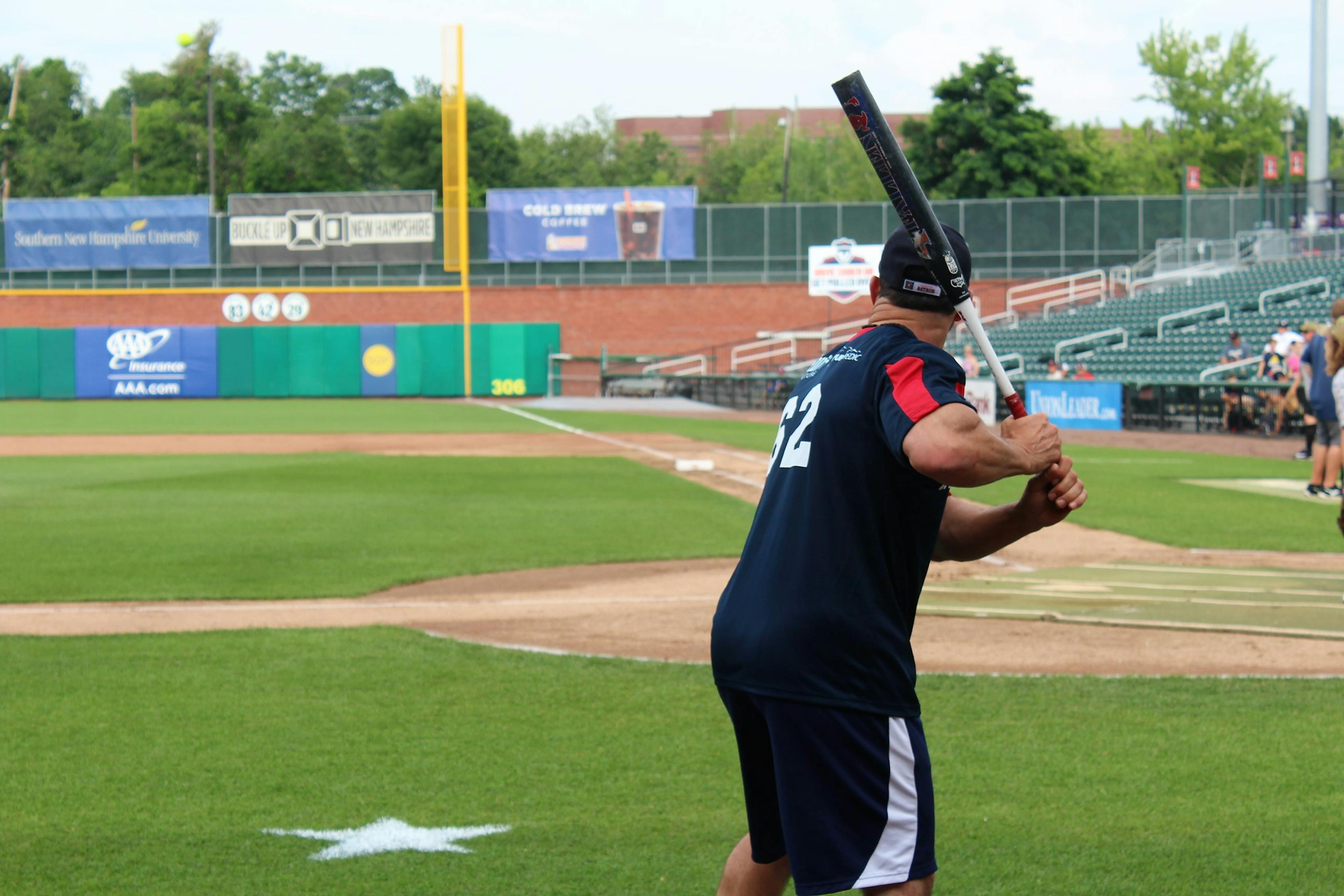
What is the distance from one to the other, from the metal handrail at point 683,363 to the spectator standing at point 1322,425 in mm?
34621

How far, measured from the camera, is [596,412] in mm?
39812

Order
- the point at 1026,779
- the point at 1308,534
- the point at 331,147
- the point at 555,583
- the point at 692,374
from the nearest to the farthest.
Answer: the point at 1026,779, the point at 555,583, the point at 1308,534, the point at 692,374, the point at 331,147

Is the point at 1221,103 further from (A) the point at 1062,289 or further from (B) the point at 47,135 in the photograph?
(B) the point at 47,135

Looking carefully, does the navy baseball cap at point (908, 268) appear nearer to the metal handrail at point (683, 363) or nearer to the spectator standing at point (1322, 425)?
the spectator standing at point (1322, 425)

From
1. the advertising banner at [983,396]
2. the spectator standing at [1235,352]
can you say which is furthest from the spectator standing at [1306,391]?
the advertising banner at [983,396]

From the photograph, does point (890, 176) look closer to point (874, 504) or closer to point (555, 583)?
point (874, 504)

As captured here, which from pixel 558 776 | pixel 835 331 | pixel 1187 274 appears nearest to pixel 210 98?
pixel 835 331

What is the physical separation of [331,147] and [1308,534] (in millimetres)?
74454

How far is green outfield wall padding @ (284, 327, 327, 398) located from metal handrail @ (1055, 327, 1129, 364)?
27871 millimetres

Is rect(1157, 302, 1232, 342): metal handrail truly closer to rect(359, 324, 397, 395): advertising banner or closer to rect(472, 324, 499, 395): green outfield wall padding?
rect(472, 324, 499, 395): green outfield wall padding

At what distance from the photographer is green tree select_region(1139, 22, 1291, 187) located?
6844cm

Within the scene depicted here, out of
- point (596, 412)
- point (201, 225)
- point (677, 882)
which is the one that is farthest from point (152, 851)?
point (201, 225)

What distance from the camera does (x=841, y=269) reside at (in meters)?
45.3

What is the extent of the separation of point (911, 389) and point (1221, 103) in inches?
2918
